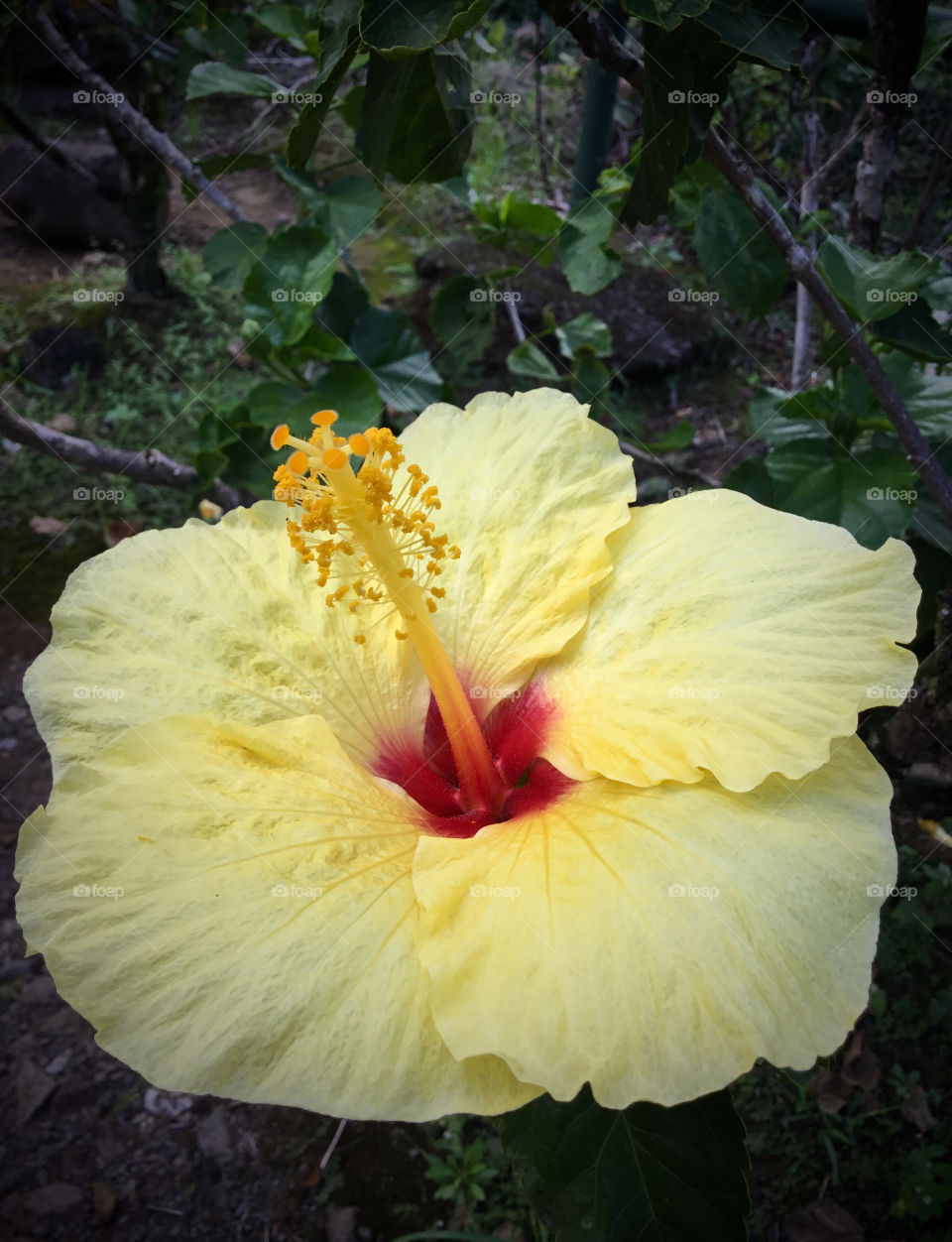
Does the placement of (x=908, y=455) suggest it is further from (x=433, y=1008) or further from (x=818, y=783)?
(x=433, y=1008)

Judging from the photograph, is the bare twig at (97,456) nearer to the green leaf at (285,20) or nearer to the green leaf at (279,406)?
the green leaf at (279,406)

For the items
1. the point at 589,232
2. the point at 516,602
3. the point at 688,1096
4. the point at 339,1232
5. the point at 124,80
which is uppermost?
the point at 124,80

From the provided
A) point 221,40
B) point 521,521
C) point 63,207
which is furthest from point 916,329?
point 63,207

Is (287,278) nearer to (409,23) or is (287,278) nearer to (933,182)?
(409,23)

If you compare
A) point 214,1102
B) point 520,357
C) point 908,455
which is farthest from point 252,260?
point 214,1102

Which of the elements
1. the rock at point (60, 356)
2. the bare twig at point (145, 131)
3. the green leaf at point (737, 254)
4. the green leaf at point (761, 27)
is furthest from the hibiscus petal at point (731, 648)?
the rock at point (60, 356)
